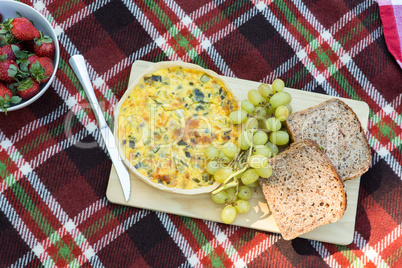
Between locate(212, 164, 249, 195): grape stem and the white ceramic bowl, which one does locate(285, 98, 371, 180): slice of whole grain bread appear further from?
the white ceramic bowl

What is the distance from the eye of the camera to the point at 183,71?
2.05 m

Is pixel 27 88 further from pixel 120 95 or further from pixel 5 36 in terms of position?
pixel 120 95

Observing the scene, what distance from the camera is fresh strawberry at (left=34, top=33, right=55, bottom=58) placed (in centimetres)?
192

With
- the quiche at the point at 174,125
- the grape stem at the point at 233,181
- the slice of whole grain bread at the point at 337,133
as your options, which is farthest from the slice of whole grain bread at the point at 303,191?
the quiche at the point at 174,125

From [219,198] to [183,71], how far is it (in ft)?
2.18

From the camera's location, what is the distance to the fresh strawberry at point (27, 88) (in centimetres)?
189

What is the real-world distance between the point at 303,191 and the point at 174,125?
718mm

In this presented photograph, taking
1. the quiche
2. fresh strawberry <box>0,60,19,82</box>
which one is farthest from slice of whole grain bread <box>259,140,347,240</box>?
fresh strawberry <box>0,60,19,82</box>

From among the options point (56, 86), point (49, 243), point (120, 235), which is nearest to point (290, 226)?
point (120, 235)

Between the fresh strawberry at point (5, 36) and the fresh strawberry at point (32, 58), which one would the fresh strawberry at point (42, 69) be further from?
the fresh strawberry at point (5, 36)

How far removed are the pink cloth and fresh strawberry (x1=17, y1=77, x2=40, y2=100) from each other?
6.37 ft

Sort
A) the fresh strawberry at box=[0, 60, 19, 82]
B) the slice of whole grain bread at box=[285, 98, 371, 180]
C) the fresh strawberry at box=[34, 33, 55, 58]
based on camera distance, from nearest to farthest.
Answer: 1. the fresh strawberry at box=[0, 60, 19, 82]
2. the fresh strawberry at box=[34, 33, 55, 58]
3. the slice of whole grain bread at box=[285, 98, 371, 180]

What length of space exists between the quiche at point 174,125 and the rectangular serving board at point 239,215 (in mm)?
116

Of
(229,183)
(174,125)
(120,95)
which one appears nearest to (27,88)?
(120,95)
